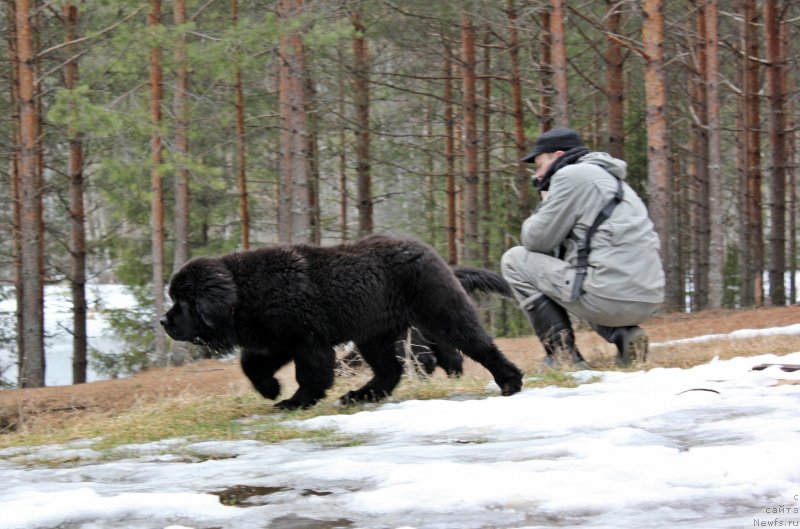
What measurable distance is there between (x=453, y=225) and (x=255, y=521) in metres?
20.0

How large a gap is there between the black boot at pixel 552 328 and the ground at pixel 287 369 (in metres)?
0.26

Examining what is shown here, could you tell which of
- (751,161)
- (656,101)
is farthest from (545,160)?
(751,161)

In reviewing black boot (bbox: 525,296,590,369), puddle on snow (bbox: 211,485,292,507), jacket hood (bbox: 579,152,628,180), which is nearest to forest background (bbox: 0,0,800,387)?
jacket hood (bbox: 579,152,628,180)

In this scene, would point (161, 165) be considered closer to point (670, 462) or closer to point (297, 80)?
point (297, 80)

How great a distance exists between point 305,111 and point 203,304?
1406cm

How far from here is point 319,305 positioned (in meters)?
6.11

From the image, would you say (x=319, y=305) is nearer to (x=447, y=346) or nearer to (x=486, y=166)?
(x=447, y=346)

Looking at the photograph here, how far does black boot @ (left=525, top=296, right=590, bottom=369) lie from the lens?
766 cm

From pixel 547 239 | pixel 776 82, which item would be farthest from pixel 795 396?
pixel 776 82

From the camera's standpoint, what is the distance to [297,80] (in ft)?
52.0

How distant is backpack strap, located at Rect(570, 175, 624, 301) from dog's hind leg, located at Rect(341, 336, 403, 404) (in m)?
1.73

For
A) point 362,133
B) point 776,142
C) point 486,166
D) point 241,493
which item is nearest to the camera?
point 241,493

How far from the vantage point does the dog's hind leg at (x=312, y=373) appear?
20.1ft

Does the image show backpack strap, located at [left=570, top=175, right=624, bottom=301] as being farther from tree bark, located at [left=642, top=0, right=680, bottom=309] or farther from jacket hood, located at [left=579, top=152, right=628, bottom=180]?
tree bark, located at [left=642, top=0, right=680, bottom=309]
